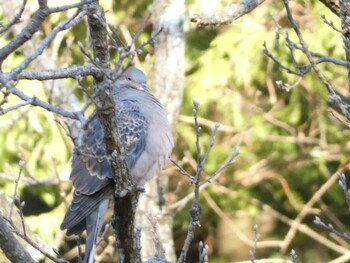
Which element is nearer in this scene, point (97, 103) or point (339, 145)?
point (97, 103)

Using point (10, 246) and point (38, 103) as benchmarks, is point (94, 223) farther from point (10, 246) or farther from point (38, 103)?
point (38, 103)

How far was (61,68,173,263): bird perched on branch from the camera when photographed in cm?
441

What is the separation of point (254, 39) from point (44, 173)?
2.24 metres

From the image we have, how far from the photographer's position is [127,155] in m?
4.30

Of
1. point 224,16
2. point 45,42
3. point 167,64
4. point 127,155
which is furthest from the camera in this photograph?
point 167,64

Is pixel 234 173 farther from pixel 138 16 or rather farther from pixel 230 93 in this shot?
pixel 138 16

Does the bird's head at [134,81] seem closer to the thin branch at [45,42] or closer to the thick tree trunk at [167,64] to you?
the thick tree trunk at [167,64]

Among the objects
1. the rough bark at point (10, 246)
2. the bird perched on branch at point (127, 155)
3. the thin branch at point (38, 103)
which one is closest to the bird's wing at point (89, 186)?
the bird perched on branch at point (127, 155)

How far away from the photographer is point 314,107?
8438mm

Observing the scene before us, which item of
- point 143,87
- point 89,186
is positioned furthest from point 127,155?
point 143,87

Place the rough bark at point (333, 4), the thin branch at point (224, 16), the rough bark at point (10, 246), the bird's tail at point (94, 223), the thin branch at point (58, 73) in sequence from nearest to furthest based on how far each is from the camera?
1. the thin branch at point (58, 73)
2. the rough bark at point (10, 246)
3. the thin branch at point (224, 16)
4. the rough bark at point (333, 4)
5. the bird's tail at point (94, 223)

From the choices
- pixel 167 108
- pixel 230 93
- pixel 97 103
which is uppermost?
pixel 97 103

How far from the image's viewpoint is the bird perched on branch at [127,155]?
14.5 ft

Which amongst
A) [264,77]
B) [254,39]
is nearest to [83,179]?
[254,39]
